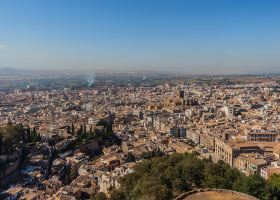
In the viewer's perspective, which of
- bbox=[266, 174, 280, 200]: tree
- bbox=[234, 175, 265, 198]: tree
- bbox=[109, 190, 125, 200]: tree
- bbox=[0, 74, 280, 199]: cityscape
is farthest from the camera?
bbox=[0, 74, 280, 199]: cityscape

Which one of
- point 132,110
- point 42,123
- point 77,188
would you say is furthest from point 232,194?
point 132,110

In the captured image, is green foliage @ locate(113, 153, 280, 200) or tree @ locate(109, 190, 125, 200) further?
tree @ locate(109, 190, 125, 200)

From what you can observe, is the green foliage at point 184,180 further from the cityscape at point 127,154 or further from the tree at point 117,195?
the tree at point 117,195

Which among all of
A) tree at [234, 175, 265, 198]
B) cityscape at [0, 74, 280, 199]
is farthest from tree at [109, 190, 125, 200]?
tree at [234, 175, 265, 198]

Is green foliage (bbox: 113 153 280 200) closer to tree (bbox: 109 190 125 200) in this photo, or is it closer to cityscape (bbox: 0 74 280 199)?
cityscape (bbox: 0 74 280 199)

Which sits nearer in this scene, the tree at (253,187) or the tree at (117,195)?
the tree at (253,187)

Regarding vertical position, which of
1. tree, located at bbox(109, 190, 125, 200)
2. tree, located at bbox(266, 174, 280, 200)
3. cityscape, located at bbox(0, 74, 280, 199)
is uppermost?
tree, located at bbox(266, 174, 280, 200)

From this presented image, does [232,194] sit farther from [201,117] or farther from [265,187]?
[201,117]

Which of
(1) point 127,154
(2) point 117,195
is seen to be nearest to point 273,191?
(2) point 117,195

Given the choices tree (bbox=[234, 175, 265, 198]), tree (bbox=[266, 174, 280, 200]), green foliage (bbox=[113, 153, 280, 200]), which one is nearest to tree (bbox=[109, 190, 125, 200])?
green foliage (bbox=[113, 153, 280, 200])

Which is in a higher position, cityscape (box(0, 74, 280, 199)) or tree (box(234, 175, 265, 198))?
tree (box(234, 175, 265, 198))

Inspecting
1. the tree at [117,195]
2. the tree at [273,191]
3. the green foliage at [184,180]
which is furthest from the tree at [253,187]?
the tree at [117,195]

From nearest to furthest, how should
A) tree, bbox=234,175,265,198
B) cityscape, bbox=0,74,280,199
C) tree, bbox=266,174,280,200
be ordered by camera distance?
tree, bbox=234,175,265,198
tree, bbox=266,174,280,200
cityscape, bbox=0,74,280,199
